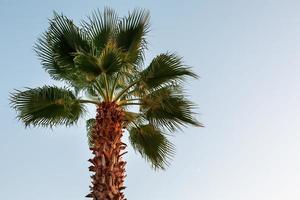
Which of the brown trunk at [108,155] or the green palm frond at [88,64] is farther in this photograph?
the green palm frond at [88,64]

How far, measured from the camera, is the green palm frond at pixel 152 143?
41.7 feet

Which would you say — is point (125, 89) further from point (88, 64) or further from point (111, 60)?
point (88, 64)

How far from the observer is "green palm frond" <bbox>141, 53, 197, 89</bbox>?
39.0ft

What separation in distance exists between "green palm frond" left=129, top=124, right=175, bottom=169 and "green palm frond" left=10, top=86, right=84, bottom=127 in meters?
1.68

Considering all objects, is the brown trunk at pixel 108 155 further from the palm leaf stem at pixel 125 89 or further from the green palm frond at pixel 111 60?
the green palm frond at pixel 111 60

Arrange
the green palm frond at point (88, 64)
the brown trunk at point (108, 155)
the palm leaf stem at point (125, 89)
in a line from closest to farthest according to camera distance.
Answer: the brown trunk at point (108, 155), the green palm frond at point (88, 64), the palm leaf stem at point (125, 89)

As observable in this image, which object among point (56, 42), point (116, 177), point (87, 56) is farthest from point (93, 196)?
point (56, 42)

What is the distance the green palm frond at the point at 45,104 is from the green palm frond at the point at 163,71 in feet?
5.88

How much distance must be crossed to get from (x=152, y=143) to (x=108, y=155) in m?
2.14

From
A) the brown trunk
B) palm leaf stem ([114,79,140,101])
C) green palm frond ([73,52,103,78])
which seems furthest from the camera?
palm leaf stem ([114,79,140,101])

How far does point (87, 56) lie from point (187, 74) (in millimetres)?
2363

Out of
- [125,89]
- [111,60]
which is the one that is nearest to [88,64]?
[111,60]

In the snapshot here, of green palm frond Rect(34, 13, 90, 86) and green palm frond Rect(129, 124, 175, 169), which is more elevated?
green palm frond Rect(34, 13, 90, 86)

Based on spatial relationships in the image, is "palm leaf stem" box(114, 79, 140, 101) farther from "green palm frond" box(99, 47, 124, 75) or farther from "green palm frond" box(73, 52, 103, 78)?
"green palm frond" box(73, 52, 103, 78)
